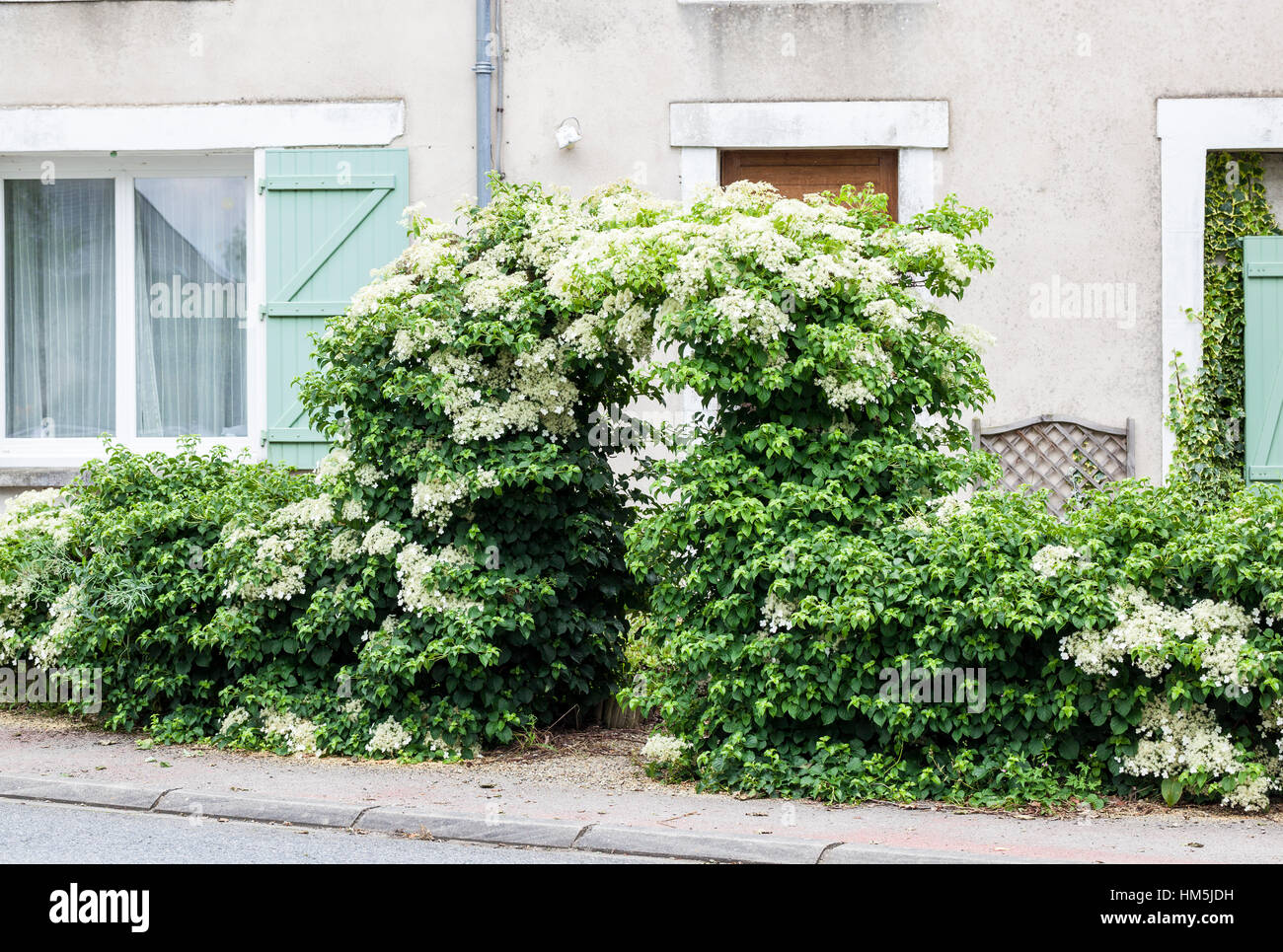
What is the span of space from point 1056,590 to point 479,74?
5664 millimetres

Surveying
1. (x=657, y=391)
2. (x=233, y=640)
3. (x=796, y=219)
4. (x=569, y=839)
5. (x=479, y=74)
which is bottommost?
(x=569, y=839)

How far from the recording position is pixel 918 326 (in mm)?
6336

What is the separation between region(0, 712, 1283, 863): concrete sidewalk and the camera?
4.97 m

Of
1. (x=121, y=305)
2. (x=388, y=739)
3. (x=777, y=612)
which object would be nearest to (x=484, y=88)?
(x=121, y=305)

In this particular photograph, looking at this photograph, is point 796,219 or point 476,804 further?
point 796,219

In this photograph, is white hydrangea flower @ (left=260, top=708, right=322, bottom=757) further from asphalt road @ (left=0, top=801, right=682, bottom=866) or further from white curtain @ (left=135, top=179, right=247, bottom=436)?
white curtain @ (left=135, top=179, right=247, bottom=436)

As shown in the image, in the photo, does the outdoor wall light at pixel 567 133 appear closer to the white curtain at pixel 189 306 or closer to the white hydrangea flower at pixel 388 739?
the white curtain at pixel 189 306

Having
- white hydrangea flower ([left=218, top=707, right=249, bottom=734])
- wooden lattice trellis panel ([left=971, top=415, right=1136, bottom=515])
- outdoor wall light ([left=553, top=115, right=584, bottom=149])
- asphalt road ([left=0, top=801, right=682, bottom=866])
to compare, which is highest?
outdoor wall light ([left=553, top=115, right=584, bottom=149])

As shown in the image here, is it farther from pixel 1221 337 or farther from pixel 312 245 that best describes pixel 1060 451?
pixel 312 245

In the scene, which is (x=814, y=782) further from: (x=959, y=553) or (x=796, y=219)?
(x=796, y=219)

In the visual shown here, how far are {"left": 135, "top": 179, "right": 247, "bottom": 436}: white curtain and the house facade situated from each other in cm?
20

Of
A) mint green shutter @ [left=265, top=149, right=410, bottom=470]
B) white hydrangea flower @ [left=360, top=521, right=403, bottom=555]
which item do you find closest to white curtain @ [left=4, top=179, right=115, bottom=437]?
mint green shutter @ [left=265, top=149, right=410, bottom=470]

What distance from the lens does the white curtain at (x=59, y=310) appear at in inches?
388
